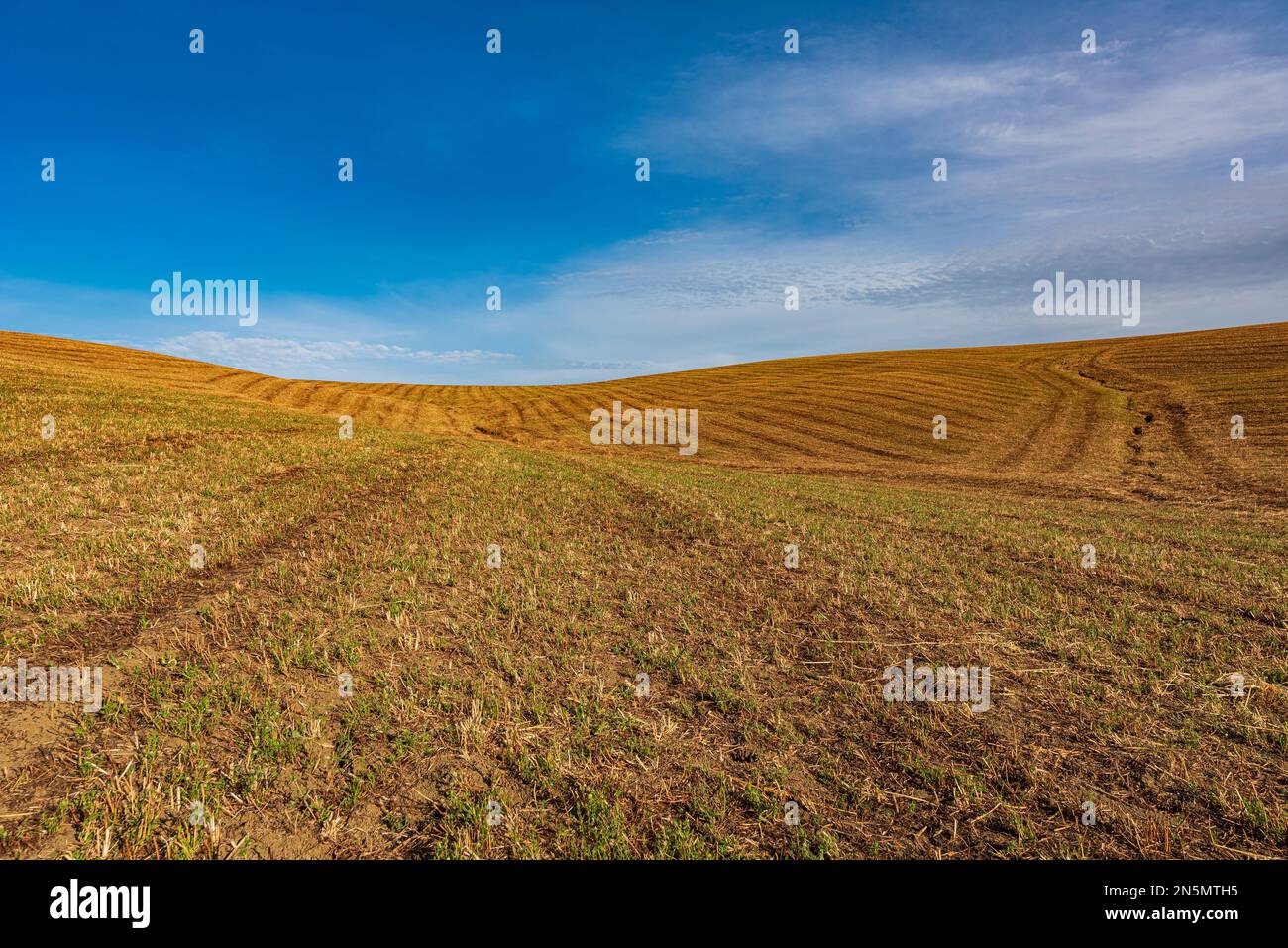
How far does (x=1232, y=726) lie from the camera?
6.06 metres

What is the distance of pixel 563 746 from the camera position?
5.60 metres

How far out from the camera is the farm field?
4.57 metres

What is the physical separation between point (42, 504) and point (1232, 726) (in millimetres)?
21280

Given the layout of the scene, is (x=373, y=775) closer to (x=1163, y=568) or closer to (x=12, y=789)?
(x=12, y=789)

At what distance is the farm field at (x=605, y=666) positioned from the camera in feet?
15.0

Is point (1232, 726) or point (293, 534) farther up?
point (293, 534)

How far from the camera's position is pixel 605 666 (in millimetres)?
7504

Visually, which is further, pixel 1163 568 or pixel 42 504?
pixel 42 504
